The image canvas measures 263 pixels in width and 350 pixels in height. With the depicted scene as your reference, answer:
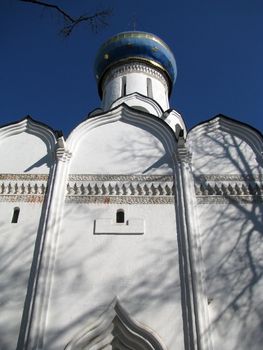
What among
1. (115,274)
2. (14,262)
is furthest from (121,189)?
(14,262)

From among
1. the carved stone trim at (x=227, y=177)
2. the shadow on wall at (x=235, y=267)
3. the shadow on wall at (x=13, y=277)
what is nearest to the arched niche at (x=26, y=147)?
the shadow on wall at (x=13, y=277)

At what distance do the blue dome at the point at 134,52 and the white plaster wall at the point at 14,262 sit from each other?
6.35m

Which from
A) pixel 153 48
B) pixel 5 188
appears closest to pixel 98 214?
pixel 5 188

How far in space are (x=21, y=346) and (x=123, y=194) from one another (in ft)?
7.96

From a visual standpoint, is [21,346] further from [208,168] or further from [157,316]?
[208,168]

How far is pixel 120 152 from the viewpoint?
243 inches

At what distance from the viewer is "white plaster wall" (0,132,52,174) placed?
5.95 metres

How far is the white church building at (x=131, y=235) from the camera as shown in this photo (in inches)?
166

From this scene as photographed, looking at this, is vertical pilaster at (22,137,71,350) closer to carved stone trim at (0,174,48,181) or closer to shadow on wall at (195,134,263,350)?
carved stone trim at (0,174,48,181)

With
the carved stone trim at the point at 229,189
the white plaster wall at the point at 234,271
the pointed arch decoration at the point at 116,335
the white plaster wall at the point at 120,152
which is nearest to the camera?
the pointed arch decoration at the point at 116,335

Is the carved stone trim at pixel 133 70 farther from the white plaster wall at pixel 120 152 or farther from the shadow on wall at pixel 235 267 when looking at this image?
the shadow on wall at pixel 235 267

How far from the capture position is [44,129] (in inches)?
259

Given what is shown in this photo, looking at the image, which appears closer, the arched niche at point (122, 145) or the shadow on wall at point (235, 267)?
the shadow on wall at point (235, 267)

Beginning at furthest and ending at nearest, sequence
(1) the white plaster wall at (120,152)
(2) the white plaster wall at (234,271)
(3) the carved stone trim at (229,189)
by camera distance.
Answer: (1) the white plaster wall at (120,152), (3) the carved stone trim at (229,189), (2) the white plaster wall at (234,271)
